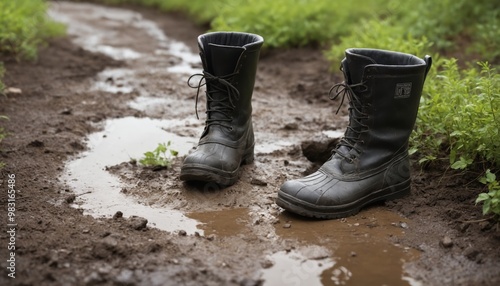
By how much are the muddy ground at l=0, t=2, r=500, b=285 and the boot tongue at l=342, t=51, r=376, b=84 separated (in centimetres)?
68

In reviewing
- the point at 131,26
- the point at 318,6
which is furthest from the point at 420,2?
the point at 131,26

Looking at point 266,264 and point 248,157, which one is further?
point 248,157

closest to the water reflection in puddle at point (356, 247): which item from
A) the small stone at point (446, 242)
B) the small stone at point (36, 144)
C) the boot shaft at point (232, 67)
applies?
the small stone at point (446, 242)

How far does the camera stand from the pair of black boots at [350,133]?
9.32 ft

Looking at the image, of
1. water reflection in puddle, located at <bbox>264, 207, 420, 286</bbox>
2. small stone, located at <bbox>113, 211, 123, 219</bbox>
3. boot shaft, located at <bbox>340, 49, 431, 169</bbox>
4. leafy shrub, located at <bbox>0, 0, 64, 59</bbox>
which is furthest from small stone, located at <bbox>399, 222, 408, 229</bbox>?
leafy shrub, located at <bbox>0, 0, 64, 59</bbox>

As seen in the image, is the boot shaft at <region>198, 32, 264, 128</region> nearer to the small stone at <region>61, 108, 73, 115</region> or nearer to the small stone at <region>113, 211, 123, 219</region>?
the small stone at <region>113, 211, 123, 219</region>

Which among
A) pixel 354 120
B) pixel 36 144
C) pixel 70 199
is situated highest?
pixel 354 120

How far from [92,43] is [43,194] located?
187 inches

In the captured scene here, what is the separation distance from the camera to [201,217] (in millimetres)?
2883

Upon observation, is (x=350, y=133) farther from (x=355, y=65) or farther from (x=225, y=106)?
(x=225, y=106)

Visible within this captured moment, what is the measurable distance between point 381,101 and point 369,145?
0.23 meters

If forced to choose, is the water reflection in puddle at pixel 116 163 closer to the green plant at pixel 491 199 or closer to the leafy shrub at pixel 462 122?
the green plant at pixel 491 199

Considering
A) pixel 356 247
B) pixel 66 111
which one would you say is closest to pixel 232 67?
pixel 356 247

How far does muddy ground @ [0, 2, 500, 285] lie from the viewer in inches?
91.9
